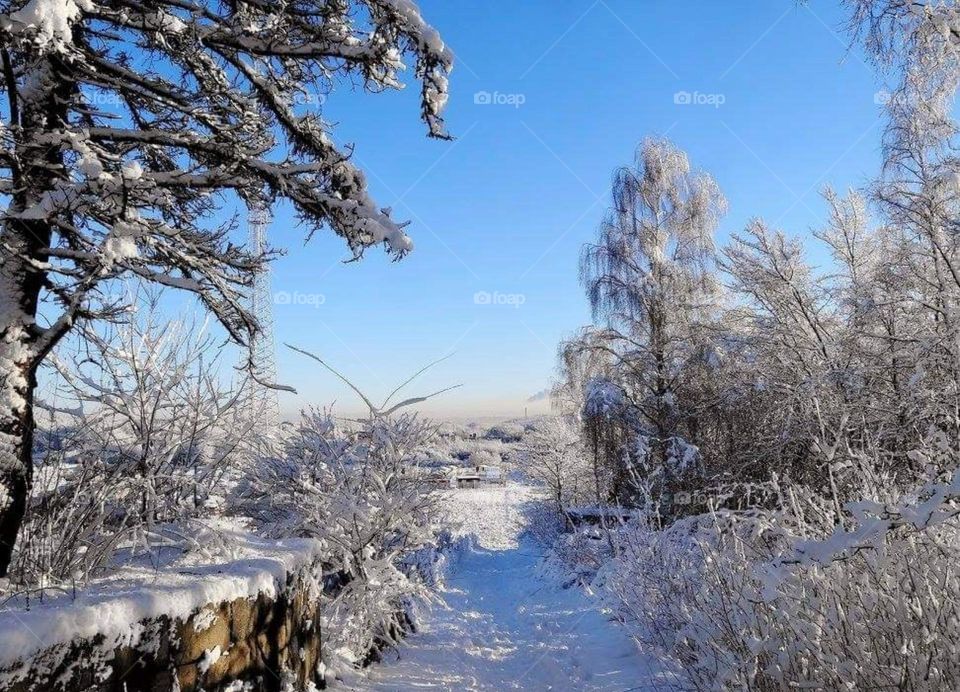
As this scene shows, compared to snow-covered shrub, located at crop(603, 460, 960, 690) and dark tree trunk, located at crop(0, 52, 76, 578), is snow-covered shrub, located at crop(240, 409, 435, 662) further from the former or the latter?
snow-covered shrub, located at crop(603, 460, 960, 690)

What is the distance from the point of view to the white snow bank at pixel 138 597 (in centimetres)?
237

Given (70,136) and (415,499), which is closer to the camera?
(70,136)

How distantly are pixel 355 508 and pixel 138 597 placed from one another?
3284 millimetres

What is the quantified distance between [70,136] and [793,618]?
14.4 feet

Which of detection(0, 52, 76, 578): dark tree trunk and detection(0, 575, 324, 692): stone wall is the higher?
detection(0, 52, 76, 578): dark tree trunk

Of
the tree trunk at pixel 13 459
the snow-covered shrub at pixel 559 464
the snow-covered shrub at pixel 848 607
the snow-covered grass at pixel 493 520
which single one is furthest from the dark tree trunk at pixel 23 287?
the snow-covered shrub at pixel 559 464

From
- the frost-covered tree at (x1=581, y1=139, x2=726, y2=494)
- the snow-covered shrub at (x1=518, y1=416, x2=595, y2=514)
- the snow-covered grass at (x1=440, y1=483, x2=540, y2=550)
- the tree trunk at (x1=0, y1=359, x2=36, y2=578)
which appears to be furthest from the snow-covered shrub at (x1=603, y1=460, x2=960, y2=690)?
the snow-covered shrub at (x1=518, y1=416, x2=595, y2=514)

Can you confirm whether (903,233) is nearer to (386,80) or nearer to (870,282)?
(870,282)

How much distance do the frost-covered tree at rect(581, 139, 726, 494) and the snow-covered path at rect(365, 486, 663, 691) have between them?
17.1 ft

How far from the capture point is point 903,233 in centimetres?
1282

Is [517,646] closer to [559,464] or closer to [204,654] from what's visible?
[204,654]

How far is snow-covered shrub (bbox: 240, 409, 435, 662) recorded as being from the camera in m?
6.04

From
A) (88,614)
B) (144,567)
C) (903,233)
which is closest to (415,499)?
(144,567)

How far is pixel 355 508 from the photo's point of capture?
6.10 meters
